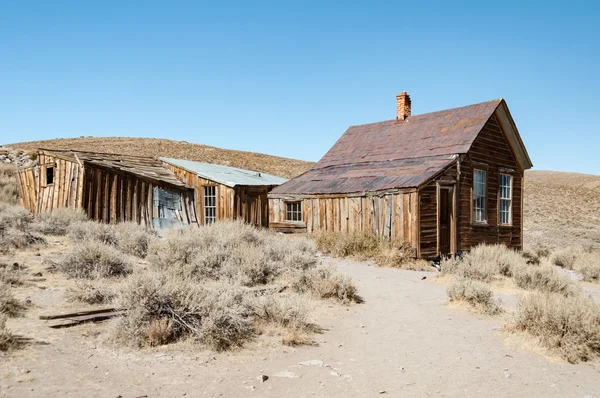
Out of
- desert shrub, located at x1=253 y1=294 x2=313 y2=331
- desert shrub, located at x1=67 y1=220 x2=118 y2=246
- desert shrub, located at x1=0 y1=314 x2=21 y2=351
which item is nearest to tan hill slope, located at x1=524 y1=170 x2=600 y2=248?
desert shrub, located at x1=67 y1=220 x2=118 y2=246

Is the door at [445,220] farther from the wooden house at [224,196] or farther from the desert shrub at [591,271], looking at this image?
the wooden house at [224,196]

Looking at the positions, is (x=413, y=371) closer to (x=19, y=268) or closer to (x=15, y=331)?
(x=15, y=331)

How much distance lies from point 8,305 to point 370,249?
30.6ft

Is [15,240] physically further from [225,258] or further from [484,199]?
[484,199]

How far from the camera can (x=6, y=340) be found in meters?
4.68

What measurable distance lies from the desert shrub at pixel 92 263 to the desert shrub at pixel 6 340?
3.06 metres

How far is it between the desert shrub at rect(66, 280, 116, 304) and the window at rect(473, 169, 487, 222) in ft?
38.9

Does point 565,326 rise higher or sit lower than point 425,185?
lower

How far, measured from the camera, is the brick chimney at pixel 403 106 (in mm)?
18500

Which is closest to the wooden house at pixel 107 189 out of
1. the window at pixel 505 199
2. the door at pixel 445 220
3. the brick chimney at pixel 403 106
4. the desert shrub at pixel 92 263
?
the desert shrub at pixel 92 263

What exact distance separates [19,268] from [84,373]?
4.48 meters

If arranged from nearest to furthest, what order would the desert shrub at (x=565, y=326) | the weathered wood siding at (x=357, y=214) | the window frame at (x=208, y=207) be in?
the desert shrub at (x=565, y=326), the weathered wood siding at (x=357, y=214), the window frame at (x=208, y=207)

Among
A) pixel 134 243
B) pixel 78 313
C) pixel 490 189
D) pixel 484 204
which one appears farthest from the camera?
pixel 490 189

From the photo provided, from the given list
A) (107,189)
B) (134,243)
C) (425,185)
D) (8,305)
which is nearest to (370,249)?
(425,185)
